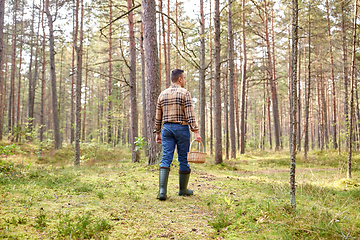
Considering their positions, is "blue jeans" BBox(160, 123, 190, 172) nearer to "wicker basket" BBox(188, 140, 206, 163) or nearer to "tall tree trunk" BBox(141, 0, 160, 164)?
"wicker basket" BBox(188, 140, 206, 163)

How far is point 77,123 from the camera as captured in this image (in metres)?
9.32

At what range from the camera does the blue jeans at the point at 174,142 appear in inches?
164

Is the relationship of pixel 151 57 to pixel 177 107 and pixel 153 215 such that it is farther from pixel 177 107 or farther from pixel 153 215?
pixel 153 215

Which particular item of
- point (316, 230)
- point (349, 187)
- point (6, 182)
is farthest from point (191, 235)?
point (349, 187)

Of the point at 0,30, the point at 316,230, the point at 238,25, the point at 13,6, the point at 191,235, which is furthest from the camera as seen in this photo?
the point at 13,6

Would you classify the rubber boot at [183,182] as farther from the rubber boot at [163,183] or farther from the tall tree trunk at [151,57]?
the tall tree trunk at [151,57]

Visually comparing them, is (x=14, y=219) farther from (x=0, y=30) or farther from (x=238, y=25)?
(x=238, y=25)

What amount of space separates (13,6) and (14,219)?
26.0m

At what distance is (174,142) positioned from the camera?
428 centimetres

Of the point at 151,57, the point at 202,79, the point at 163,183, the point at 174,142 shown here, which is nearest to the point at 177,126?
the point at 174,142

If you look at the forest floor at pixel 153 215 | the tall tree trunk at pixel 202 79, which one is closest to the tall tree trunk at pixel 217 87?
the tall tree trunk at pixel 202 79

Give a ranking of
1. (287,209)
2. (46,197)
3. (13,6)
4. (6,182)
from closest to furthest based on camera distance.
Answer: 1. (287,209)
2. (46,197)
3. (6,182)
4. (13,6)

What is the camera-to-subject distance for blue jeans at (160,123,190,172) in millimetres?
4168

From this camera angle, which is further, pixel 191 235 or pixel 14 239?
pixel 191 235
